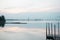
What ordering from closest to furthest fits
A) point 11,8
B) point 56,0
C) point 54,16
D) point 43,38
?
point 56,0 → point 54,16 → point 11,8 → point 43,38

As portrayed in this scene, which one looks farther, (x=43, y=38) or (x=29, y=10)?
(x=43, y=38)

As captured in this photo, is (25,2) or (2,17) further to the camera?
(2,17)

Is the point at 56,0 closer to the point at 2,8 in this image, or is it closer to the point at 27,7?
the point at 27,7

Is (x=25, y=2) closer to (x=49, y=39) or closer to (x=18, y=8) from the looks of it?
(x=18, y=8)

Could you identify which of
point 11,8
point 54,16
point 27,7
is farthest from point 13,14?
point 54,16

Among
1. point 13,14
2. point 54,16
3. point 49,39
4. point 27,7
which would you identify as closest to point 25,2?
point 27,7

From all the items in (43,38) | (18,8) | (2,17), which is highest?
(18,8)

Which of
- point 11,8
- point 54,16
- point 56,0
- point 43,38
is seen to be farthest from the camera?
point 43,38

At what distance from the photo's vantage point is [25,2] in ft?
10.7

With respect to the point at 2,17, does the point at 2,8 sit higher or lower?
higher

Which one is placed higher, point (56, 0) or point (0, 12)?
point (56, 0)

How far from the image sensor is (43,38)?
392 centimetres

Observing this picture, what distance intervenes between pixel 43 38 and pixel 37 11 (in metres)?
0.90

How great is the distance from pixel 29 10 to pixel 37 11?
21 cm
